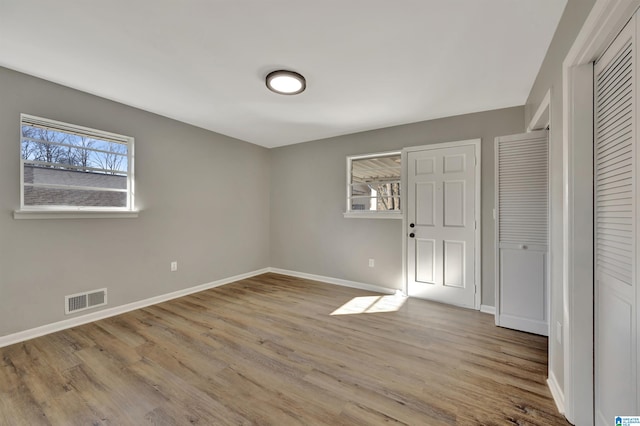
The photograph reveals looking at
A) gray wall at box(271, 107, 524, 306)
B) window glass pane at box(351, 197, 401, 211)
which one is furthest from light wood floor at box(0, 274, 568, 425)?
window glass pane at box(351, 197, 401, 211)

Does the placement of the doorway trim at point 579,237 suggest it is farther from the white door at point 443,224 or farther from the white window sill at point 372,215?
the white window sill at point 372,215

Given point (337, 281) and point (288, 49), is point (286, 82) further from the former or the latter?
point (337, 281)

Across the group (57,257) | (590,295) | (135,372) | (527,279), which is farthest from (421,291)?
(57,257)

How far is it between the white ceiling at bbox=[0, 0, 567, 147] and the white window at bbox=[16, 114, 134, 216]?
507mm

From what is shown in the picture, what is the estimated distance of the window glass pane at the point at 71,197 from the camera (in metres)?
2.52

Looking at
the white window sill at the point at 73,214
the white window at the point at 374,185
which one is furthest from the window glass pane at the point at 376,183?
the white window sill at the point at 73,214

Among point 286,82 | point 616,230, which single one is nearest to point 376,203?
point 286,82

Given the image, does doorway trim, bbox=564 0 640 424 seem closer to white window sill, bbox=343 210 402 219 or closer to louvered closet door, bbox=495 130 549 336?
louvered closet door, bbox=495 130 549 336

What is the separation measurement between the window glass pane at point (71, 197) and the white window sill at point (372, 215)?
3.14 metres

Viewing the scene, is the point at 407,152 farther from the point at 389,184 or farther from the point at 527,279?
the point at 527,279

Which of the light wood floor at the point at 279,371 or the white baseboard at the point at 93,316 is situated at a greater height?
the white baseboard at the point at 93,316

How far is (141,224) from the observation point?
328 cm

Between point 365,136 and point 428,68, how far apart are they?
1.82 m

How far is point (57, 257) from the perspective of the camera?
2.62 meters
